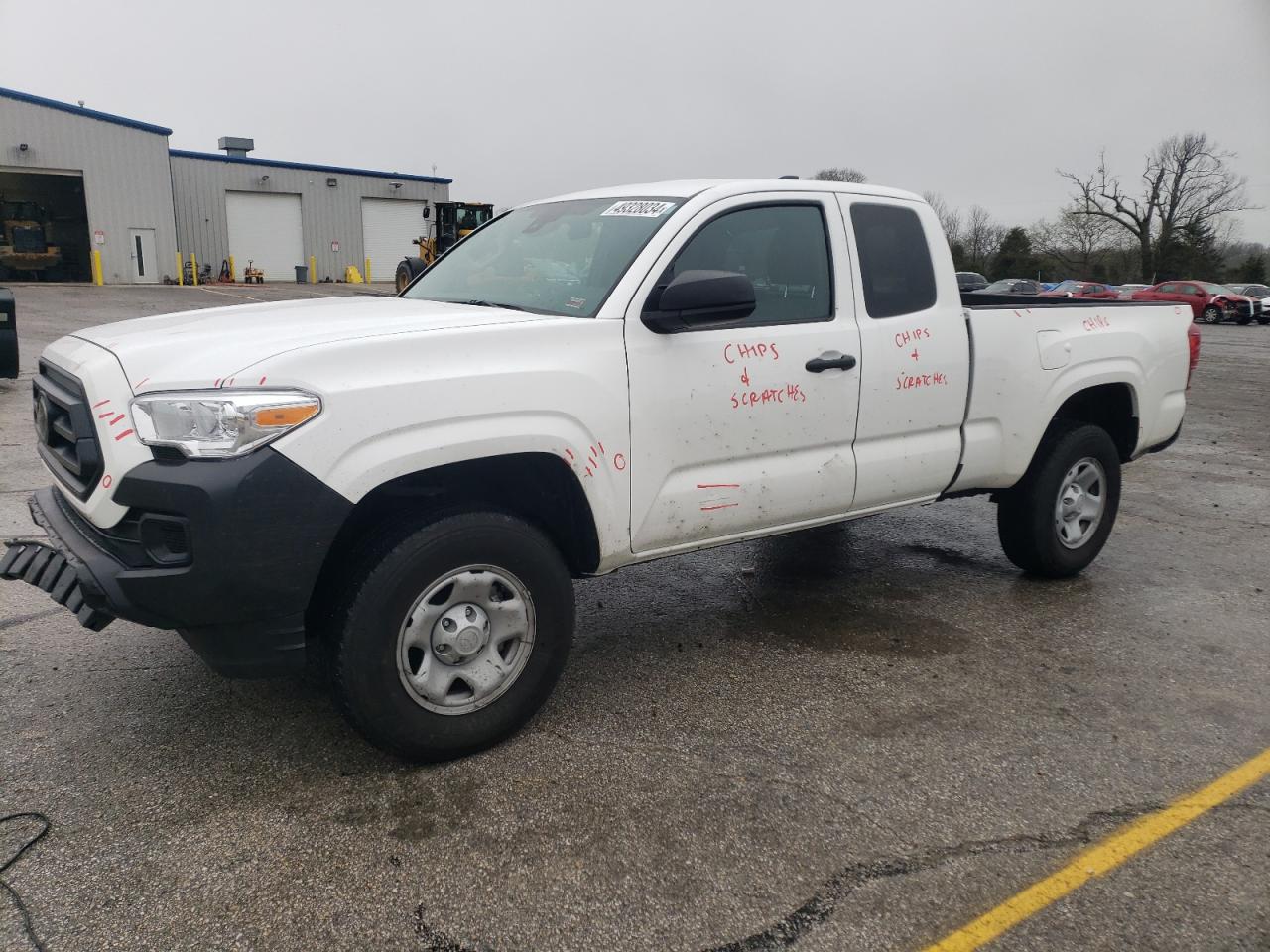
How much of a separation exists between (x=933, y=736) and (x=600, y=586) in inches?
82.2

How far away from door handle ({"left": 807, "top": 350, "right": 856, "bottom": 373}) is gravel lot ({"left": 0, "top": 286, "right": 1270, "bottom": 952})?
125cm

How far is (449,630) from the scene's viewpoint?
298cm

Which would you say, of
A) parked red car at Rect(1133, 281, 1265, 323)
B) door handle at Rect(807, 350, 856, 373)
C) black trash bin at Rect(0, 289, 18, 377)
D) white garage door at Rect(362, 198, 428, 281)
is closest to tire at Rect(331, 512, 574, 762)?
door handle at Rect(807, 350, 856, 373)

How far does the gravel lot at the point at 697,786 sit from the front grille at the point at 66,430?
93 cm

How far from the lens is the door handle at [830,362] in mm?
3697

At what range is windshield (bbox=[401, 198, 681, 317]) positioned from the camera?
137 inches

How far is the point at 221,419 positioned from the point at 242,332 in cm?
53

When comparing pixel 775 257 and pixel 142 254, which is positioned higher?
pixel 142 254

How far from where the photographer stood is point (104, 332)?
331cm

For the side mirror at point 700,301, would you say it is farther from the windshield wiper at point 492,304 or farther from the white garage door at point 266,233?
the white garage door at point 266,233

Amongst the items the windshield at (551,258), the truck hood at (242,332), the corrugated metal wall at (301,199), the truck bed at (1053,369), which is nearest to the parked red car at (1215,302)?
the truck bed at (1053,369)

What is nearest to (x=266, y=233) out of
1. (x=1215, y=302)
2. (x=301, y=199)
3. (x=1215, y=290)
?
(x=301, y=199)

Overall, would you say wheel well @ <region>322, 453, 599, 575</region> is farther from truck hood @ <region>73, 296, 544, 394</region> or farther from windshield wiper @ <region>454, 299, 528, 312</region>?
windshield wiper @ <region>454, 299, 528, 312</region>

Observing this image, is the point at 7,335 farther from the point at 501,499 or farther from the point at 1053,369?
the point at 1053,369
